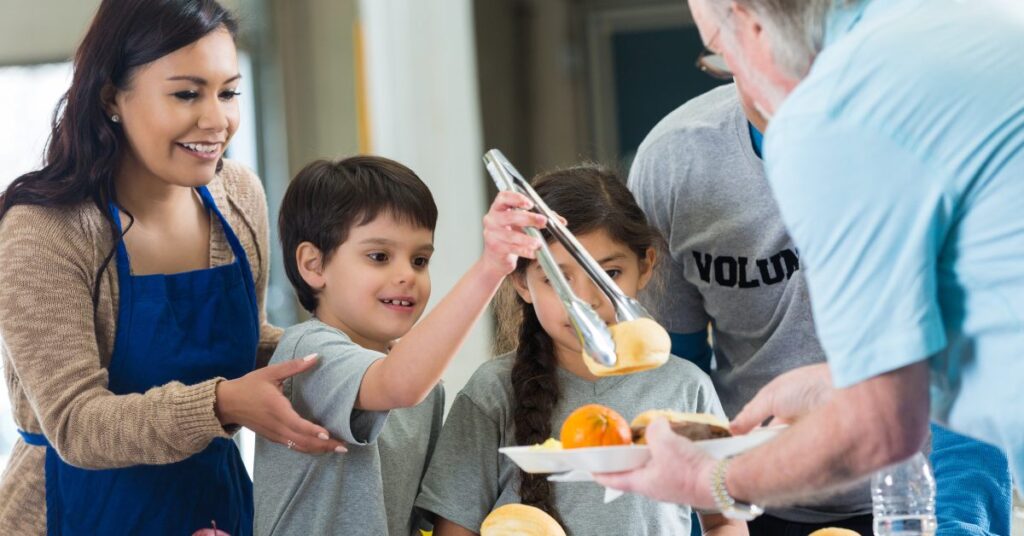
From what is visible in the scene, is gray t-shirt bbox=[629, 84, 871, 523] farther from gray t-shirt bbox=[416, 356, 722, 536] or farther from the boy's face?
the boy's face

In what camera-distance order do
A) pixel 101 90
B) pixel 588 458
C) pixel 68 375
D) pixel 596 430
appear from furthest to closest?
pixel 101 90 < pixel 68 375 < pixel 596 430 < pixel 588 458

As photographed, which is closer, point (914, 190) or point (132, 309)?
point (914, 190)

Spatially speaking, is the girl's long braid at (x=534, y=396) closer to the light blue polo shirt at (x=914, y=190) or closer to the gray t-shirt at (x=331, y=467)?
the gray t-shirt at (x=331, y=467)

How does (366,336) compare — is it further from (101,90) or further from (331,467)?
(101,90)

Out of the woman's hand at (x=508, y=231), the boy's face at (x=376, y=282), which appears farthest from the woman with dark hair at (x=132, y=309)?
the woman's hand at (x=508, y=231)

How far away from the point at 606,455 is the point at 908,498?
0.57 m

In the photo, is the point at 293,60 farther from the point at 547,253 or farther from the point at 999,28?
the point at 999,28

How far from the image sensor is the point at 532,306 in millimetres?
1744

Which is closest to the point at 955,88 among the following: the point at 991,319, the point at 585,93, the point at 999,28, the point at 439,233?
the point at 999,28

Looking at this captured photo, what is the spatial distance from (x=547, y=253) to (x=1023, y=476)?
0.47m

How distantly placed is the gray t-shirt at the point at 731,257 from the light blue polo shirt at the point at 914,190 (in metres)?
0.71

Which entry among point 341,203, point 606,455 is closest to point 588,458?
point 606,455

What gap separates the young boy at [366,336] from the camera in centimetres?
138

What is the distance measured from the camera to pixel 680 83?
5758 millimetres
